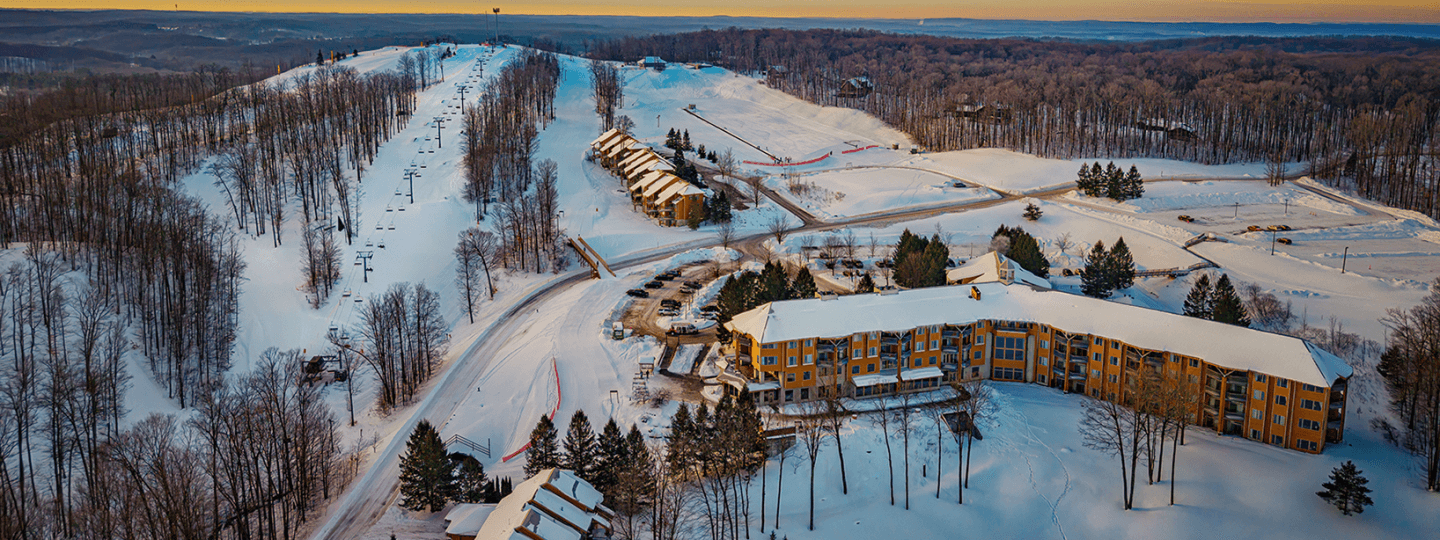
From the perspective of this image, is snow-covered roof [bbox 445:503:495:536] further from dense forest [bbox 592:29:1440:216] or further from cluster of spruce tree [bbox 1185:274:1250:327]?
dense forest [bbox 592:29:1440:216]

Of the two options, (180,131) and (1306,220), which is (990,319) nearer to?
(1306,220)

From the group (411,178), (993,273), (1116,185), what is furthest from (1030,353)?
(411,178)

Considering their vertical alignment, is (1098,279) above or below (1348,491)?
above

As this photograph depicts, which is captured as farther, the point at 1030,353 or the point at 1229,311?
the point at 1229,311

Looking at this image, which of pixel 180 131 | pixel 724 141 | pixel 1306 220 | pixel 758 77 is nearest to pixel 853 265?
pixel 1306 220

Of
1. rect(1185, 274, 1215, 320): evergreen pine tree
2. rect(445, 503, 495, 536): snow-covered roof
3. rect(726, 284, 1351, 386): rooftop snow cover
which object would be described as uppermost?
rect(726, 284, 1351, 386): rooftop snow cover

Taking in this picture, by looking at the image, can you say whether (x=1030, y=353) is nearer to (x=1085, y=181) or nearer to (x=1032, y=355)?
(x=1032, y=355)

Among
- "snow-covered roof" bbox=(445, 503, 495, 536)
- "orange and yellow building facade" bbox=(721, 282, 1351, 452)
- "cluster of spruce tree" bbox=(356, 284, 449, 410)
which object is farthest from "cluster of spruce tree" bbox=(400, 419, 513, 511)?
"orange and yellow building facade" bbox=(721, 282, 1351, 452)
